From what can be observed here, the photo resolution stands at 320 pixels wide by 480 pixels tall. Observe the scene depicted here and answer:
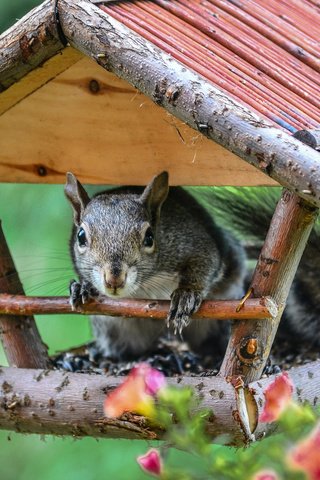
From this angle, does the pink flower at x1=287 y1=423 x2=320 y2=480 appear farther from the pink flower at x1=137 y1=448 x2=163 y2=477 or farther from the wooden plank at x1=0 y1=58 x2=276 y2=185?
the wooden plank at x1=0 y1=58 x2=276 y2=185

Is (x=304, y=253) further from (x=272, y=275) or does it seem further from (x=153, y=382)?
(x=153, y=382)

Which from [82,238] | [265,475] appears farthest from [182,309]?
[265,475]

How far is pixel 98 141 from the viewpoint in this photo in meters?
2.02

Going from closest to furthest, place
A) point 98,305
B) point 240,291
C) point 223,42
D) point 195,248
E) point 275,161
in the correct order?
point 275,161 → point 223,42 → point 98,305 → point 195,248 → point 240,291

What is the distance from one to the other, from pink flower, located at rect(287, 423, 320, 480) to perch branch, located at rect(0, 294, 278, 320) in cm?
94

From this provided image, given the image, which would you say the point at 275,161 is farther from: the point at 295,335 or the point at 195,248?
the point at 295,335

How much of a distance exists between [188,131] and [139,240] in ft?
0.97

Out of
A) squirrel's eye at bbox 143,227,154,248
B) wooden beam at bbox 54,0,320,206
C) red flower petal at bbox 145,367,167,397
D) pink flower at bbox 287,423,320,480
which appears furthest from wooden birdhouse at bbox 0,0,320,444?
pink flower at bbox 287,423,320,480

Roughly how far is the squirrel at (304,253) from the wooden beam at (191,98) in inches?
28.9

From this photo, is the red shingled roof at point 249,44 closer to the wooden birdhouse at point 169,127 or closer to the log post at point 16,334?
the wooden birdhouse at point 169,127

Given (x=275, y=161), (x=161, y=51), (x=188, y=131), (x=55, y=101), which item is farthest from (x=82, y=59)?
(x=275, y=161)

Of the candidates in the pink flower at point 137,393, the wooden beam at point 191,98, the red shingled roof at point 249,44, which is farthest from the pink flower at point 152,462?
the red shingled roof at point 249,44

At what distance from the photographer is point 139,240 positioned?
6.33 ft

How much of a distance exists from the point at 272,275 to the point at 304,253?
2.23 feet
